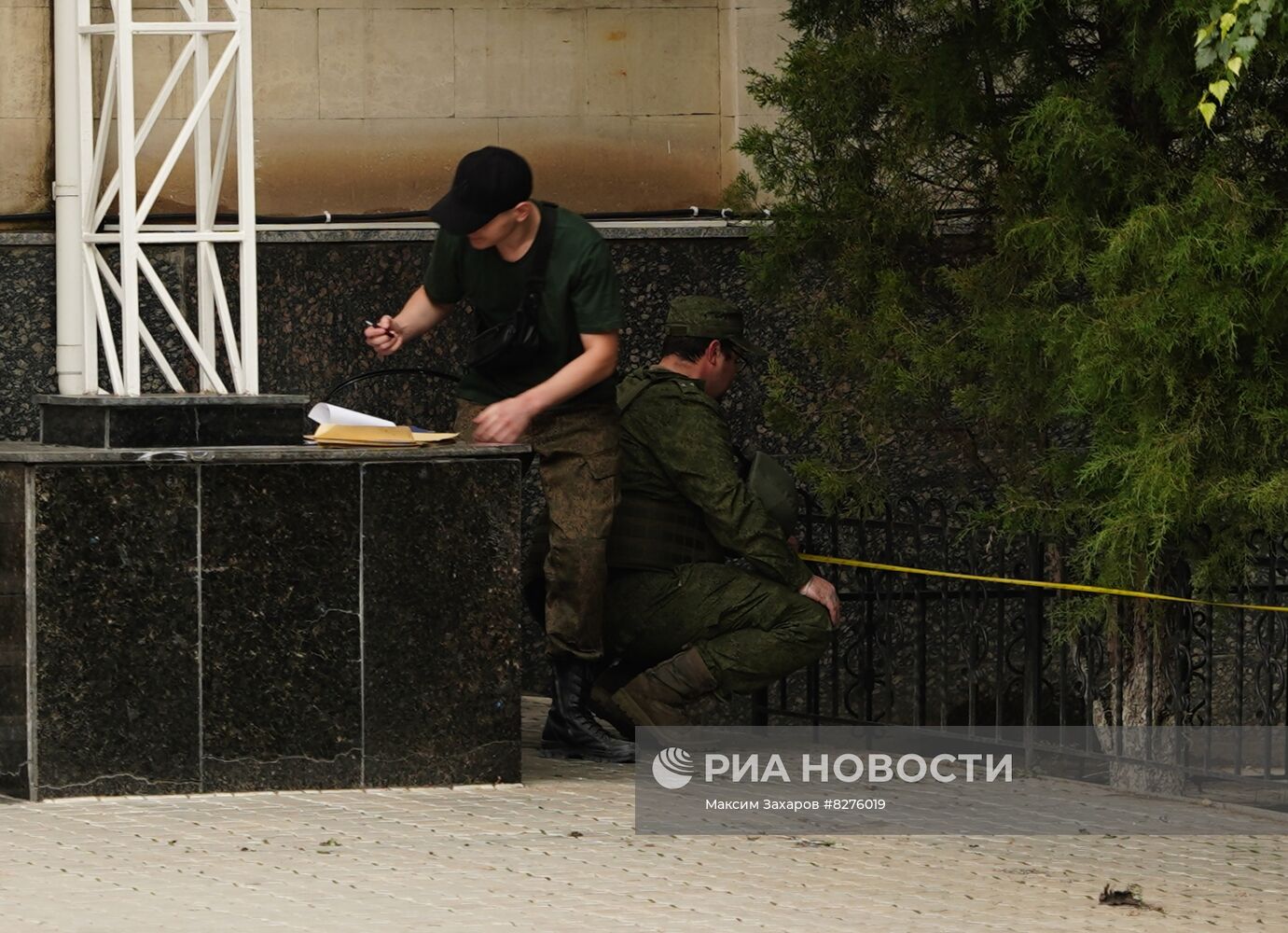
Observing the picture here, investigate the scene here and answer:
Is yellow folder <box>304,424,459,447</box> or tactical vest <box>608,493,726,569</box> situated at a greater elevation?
yellow folder <box>304,424,459,447</box>

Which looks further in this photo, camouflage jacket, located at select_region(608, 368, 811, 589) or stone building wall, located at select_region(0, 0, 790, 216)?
stone building wall, located at select_region(0, 0, 790, 216)

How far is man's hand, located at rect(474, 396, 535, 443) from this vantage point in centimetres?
704

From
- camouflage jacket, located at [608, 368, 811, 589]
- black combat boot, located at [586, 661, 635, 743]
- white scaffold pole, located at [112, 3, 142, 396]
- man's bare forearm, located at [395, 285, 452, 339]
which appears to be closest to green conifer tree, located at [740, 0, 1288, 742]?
camouflage jacket, located at [608, 368, 811, 589]

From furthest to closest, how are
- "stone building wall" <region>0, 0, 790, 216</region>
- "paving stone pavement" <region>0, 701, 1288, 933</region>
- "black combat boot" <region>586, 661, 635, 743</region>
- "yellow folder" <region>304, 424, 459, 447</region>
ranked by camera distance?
"stone building wall" <region>0, 0, 790, 216</region> < "black combat boot" <region>586, 661, 635, 743</region> < "yellow folder" <region>304, 424, 459, 447</region> < "paving stone pavement" <region>0, 701, 1288, 933</region>

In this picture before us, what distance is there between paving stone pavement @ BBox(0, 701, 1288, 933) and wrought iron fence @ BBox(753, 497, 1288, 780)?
3.52 feet

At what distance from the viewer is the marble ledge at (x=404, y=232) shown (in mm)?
10125

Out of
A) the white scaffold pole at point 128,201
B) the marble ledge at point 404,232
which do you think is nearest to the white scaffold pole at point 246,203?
the white scaffold pole at point 128,201

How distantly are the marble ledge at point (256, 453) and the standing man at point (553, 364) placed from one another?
83mm

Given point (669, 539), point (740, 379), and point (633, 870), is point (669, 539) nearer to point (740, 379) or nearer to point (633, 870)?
point (633, 870)

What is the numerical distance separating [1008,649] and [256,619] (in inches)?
114

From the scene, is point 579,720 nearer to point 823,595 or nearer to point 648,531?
point 648,531

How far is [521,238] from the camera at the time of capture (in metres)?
7.38

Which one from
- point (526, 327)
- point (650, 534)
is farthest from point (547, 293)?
point (650, 534)

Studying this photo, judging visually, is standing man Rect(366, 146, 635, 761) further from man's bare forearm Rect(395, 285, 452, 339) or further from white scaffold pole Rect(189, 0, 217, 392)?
white scaffold pole Rect(189, 0, 217, 392)
